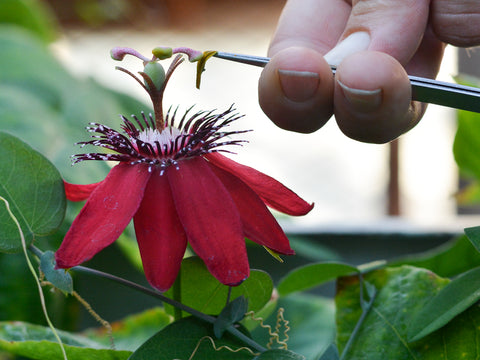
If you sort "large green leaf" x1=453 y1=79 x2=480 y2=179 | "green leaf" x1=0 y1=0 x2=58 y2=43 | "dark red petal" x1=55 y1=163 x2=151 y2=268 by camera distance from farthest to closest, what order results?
"green leaf" x1=0 y1=0 x2=58 y2=43
"large green leaf" x1=453 y1=79 x2=480 y2=179
"dark red petal" x1=55 y1=163 x2=151 y2=268

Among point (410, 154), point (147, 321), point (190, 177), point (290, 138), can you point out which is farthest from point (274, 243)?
point (290, 138)

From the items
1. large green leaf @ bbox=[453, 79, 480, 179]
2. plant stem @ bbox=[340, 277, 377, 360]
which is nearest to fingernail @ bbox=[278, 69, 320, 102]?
plant stem @ bbox=[340, 277, 377, 360]

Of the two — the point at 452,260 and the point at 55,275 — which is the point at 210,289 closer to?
the point at 55,275

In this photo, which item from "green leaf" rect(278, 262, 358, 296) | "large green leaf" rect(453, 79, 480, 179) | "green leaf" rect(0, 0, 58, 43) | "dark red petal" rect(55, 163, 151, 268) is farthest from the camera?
"green leaf" rect(0, 0, 58, 43)

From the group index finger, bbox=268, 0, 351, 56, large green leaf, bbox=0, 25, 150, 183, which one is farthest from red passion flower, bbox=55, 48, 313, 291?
large green leaf, bbox=0, 25, 150, 183

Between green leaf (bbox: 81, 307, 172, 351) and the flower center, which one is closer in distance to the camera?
the flower center

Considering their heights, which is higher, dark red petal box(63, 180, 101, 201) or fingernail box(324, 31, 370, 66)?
fingernail box(324, 31, 370, 66)

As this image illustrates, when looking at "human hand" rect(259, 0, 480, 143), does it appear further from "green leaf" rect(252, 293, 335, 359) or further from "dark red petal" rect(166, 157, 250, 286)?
"green leaf" rect(252, 293, 335, 359)

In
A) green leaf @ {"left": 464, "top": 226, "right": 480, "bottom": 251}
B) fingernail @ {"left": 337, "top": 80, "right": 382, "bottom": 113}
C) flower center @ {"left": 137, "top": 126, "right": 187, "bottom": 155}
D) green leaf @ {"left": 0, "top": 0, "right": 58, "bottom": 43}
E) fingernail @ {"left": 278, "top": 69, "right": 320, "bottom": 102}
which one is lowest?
green leaf @ {"left": 464, "top": 226, "right": 480, "bottom": 251}
